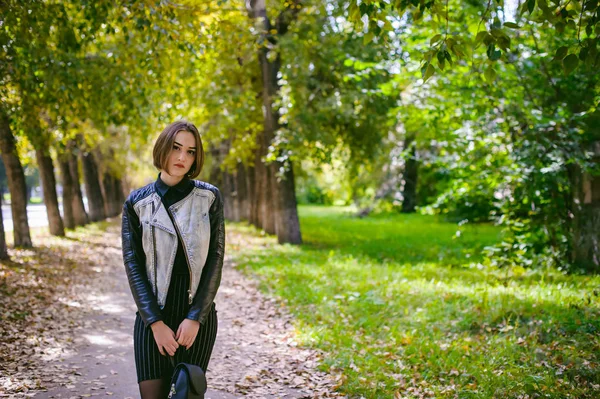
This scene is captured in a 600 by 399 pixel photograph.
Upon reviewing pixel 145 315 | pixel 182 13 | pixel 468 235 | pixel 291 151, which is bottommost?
pixel 468 235

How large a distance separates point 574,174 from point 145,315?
9593 millimetres

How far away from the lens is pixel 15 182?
14.6 m

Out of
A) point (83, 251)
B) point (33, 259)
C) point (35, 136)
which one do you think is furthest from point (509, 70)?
point (83, 251)

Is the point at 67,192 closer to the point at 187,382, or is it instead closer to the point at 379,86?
the point at 379,86

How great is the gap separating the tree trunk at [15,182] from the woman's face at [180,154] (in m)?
12.1

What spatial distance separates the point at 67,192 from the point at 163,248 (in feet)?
66.5

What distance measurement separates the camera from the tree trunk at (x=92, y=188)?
25.3 m

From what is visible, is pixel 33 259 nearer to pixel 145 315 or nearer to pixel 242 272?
pixel 242 272

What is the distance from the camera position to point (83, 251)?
1655 cm

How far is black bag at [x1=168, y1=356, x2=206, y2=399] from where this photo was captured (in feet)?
9.28

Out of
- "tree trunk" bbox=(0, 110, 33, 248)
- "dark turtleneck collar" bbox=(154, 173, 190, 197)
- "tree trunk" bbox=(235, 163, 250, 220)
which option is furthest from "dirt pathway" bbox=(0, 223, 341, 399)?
"tree trunk" bbox=(235, 163, 250, 220)

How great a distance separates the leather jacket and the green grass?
2989 mm

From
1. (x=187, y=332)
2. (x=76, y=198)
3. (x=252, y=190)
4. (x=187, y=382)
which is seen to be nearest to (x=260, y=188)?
(x=252, y=190)

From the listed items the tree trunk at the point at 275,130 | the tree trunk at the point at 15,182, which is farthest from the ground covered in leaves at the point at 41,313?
the tree trunk at the point at 275,130
